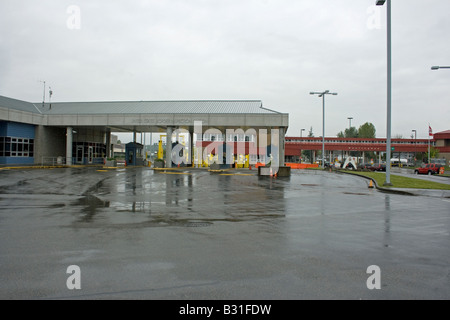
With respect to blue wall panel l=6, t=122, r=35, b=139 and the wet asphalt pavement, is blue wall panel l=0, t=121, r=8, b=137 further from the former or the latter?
the wet asphalt pavement

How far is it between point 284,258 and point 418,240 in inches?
146

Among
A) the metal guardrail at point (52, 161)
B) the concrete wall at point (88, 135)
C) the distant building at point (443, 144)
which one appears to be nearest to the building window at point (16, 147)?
the metal guardrail at point (52, 161)

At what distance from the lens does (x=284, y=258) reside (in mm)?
5727

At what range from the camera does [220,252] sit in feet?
19.9

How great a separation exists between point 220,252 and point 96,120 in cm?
3658

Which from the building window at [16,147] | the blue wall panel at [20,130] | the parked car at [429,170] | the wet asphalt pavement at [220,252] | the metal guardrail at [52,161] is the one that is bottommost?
the wet asphalt pavement at [220,252]

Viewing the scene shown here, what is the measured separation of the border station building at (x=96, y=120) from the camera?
36.5 meters

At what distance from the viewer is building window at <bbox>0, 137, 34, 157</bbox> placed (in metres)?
36.8

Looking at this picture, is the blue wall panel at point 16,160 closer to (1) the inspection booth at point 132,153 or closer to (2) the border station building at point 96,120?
(2) the border station building at point 96,120

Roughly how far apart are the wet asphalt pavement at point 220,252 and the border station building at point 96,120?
85.4 feet

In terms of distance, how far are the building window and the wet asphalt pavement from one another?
104 ft
